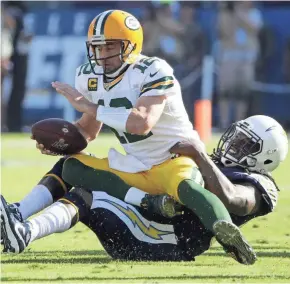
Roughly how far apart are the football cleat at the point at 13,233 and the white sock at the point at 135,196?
583 mm

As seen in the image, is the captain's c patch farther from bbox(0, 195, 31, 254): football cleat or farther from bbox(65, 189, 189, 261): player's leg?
bbox(0, 195, 31, 254): football cleat

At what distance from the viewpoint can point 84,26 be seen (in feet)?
64.0

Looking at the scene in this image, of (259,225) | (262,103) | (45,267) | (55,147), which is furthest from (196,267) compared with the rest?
(262,103)

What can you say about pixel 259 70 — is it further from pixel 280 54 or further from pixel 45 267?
pixel 45 267

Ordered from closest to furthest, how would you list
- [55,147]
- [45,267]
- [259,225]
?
[45,267], [55,147], [259,225]

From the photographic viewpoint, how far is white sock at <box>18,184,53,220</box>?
5.08m

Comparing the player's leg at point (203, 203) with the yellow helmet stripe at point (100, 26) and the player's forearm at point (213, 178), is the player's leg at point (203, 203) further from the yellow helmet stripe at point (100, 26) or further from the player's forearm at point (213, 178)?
the yellow helmet stripe at point (100, 26)

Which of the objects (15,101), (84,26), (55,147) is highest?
(55,147)

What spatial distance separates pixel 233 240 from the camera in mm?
4531

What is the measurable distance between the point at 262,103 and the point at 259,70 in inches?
25.8

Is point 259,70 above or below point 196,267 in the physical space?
below

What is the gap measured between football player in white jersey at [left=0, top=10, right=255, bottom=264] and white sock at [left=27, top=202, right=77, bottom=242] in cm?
24

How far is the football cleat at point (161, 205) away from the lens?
4.76m

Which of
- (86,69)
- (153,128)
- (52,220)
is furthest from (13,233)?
(86,69)
